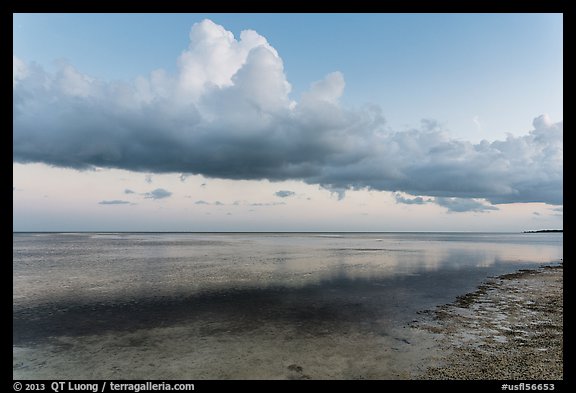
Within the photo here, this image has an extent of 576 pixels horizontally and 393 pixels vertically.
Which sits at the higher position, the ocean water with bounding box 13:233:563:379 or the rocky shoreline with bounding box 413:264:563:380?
the rocky shoreline with bounding box 413:264:563:380

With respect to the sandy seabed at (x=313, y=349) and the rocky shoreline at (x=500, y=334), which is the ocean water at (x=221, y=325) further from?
the rocky shoreline at (x=500, y=334)

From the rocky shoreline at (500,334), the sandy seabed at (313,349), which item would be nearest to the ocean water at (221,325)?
the sandy seabed at (313,349)

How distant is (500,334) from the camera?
16859 mm

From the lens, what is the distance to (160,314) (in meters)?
21.6

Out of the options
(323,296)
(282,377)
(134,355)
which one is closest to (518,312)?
(323,296)

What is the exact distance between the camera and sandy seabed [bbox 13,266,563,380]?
41.8 feet

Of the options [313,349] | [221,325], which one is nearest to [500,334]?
[313,349]

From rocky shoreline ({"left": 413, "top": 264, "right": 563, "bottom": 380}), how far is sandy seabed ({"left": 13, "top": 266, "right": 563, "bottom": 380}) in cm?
5

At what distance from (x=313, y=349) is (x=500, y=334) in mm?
10757

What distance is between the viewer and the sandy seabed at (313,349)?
12750 mm

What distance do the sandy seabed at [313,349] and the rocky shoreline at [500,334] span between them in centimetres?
5

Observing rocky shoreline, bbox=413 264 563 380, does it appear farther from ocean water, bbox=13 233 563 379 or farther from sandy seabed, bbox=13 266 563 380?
ocean water, bbox=13 233 563 379

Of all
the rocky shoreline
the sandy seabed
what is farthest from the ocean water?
the rocky shoreline

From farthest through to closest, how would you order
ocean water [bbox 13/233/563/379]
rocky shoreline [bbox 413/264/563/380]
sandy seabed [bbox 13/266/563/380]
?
ocean water [bbox 13/233/563/379] < sandy seabed [bbox 13/266/563/380] < rocky shoreline [bbox 413/264/563/380]
